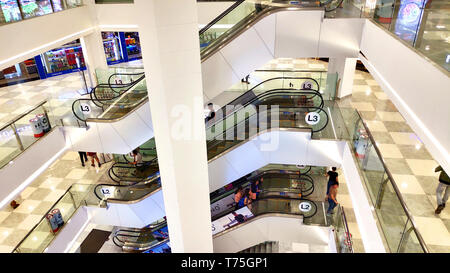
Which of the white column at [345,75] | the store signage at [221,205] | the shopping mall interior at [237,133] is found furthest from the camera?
the white column at [345,75]

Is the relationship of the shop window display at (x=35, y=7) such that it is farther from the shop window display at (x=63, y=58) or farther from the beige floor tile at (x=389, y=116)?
the beige floor tile at (x=389, y=116)

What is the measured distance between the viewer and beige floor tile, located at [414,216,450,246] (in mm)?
4403

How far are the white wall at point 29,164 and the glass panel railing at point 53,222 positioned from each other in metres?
0.96

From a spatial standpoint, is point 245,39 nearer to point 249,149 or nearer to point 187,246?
point 249,149

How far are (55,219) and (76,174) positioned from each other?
12.5 feet

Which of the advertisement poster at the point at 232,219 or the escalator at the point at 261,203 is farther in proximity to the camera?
the advertisement poster at the point at 232,219

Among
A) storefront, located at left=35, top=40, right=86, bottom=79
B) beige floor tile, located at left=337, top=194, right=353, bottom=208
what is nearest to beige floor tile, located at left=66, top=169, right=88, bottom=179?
storefront, located at left=35, top=40, right=86, bottom=79

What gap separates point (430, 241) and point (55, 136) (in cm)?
834

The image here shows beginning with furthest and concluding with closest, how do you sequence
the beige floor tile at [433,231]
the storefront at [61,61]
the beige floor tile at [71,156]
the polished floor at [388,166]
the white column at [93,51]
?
the storefront at [61,61]
the beige floor tile at [71,156]
the white column at [93,51]
the polished floor at [388,166]
the beige floor tile at [433,231]

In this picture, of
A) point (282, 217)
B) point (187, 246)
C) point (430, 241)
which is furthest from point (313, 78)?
point (187, 246)

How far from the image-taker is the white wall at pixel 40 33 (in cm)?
749

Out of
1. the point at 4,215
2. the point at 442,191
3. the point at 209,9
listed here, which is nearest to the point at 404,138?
the point at 442,191

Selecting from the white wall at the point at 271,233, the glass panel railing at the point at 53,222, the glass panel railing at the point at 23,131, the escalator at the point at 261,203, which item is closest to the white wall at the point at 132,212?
the glass panel railing at the point at 53,222

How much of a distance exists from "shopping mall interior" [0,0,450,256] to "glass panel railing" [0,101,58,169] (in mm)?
36
